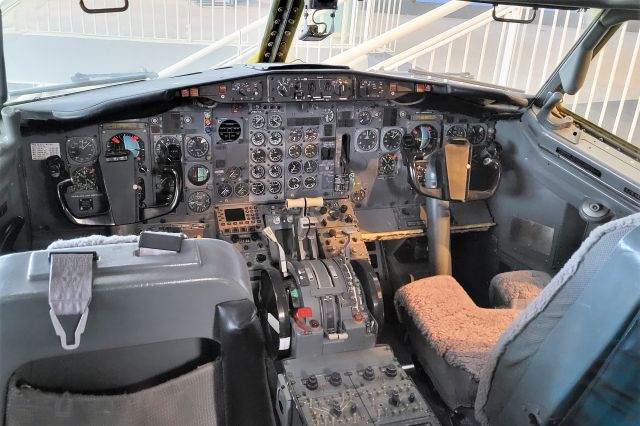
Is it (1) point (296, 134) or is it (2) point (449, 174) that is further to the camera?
(1) point (296, 134)

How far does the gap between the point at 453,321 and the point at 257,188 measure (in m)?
1.56

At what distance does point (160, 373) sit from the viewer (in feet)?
3.57

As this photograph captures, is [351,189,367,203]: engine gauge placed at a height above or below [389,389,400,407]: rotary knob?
above

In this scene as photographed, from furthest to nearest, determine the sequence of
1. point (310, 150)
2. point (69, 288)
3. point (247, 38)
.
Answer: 1. point (247, 38)
2. point (310, 150)
3. point (69, 288)

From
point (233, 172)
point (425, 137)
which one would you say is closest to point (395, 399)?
point (233, 172)

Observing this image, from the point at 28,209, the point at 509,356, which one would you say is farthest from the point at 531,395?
the point at 28,209

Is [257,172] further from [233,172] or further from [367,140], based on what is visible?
[367,140]

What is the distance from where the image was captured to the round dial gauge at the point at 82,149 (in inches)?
128

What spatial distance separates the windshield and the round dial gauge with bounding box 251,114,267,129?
149cm

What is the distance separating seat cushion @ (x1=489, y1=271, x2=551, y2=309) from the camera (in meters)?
3.14

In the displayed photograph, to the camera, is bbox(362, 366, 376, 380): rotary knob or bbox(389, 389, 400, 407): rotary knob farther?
bbox(362, 366, 376, 380): rotary knob

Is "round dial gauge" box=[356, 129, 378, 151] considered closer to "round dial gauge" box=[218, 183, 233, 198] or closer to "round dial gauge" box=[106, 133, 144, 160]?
"round dial gauge" box=[218, 183, 233, 198]

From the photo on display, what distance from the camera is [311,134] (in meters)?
3.71

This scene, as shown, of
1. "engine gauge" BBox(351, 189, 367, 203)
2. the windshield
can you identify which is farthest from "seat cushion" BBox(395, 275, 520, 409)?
the windshield
